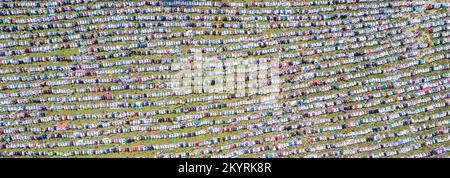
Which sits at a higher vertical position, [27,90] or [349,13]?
[349,13]

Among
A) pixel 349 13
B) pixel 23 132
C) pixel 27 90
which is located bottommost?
pixel 23 132

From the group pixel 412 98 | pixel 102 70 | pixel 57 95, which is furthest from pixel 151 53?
pixel 412 98

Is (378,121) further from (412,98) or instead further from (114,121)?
(114,121)

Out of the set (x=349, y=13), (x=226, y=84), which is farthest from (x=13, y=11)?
(x=349, y=13)

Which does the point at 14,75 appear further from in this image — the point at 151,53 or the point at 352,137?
the point at 352,137
